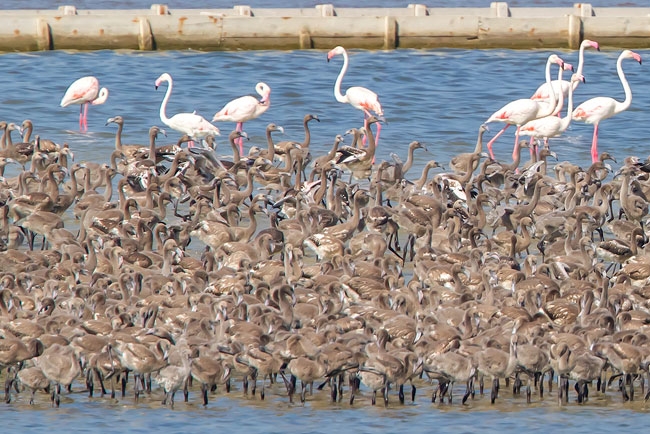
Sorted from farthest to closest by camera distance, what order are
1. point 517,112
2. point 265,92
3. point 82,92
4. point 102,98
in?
point 102,98 < point 82,92 < point 265,92 < point 517,112

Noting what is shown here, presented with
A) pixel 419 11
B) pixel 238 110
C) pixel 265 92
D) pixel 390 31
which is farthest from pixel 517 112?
pixel 419 11

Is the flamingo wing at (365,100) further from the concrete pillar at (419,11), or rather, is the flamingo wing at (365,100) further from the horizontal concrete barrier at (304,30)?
the concrete pillar at (419,11)

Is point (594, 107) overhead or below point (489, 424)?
overhead

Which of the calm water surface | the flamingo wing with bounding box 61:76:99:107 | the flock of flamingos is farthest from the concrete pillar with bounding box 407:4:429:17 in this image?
the flock of flamingos

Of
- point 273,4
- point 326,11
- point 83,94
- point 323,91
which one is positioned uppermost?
point 273,4

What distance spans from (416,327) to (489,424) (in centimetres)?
131

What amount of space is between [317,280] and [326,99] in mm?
15719

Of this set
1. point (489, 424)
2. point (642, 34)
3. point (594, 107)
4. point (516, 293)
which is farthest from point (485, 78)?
point (489, 424)

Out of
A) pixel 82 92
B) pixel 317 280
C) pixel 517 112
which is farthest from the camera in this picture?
pixel 82 92

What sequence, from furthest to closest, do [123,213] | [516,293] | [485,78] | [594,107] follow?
1. [485,78]
2. [594,107]
3. [123,213]
4. [516,293]

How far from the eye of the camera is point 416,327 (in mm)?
12508

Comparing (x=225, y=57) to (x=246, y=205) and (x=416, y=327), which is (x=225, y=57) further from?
(x=416, y=327)

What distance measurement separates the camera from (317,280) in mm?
14141

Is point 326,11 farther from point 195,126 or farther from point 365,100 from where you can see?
point 195,126
